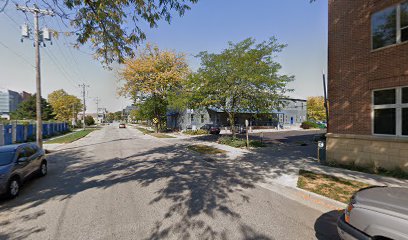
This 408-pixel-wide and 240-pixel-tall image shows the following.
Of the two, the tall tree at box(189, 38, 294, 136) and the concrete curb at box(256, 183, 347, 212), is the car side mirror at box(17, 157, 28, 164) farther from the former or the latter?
the tall tree at box(189, 38, 294, 136)

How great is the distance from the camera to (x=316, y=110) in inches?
2096

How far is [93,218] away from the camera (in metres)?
4.36

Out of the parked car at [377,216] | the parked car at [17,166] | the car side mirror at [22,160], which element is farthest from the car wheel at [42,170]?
the parked car at [377,216]

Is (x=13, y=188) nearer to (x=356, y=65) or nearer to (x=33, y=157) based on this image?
(x=33, y=157)

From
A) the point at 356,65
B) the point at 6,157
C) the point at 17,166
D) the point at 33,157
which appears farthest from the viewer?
the point at 356,65

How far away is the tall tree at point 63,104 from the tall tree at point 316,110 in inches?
2539

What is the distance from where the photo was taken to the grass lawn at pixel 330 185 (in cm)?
547

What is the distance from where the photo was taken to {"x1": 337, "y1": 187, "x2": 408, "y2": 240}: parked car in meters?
2.45

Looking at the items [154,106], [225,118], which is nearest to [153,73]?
[154,106]

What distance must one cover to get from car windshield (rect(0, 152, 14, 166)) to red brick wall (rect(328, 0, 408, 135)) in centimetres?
1228

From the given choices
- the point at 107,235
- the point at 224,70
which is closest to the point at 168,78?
the point at 224,70

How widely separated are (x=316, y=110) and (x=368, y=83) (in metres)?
51.0

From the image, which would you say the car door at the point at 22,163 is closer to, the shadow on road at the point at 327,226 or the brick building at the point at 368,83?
the shadow on road at the point at 327,226

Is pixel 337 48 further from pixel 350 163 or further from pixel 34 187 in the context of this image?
pixel 34 187
